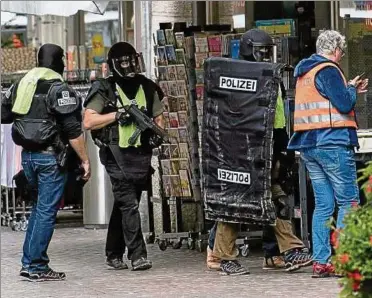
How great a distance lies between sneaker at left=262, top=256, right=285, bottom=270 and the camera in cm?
978

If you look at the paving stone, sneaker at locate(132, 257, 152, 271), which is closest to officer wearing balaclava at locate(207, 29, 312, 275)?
the paving stone

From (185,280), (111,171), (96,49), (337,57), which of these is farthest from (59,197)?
(96,49)

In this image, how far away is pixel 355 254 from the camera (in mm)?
5375

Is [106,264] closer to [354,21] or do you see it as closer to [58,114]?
[58,114]

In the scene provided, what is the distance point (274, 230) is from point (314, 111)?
1141 mm

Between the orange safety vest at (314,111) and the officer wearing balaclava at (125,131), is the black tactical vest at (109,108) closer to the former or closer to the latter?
the officer wearing balaclava at (125,131)

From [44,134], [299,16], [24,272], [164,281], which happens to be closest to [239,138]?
[164,281]

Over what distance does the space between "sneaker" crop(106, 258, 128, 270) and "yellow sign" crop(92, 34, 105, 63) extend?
24.6 feet

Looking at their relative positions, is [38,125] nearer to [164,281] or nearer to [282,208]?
[164,281]

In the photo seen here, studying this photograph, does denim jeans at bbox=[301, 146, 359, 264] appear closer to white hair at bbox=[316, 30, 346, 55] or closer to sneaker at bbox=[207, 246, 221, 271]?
white hair at bbox=[316, 30, 346, 55]

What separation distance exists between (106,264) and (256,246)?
5.09 ft

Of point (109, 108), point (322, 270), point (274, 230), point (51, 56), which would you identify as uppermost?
point (51, 56)

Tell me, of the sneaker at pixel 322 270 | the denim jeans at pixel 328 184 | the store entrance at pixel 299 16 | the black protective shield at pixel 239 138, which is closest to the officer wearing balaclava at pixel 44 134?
the black protective shield at pixel 239 138

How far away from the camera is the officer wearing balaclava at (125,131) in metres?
9.80
